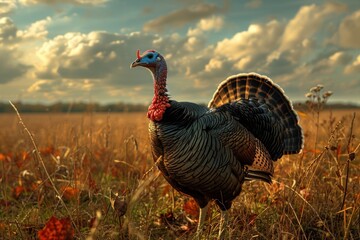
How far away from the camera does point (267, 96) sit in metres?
5.35

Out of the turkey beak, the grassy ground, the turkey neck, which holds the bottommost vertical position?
the grassy ground

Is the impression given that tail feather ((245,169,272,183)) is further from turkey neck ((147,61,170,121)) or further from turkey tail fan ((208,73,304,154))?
turkey neck ((147,61,170,121))

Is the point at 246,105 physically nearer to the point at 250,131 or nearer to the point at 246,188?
the point at 250,131

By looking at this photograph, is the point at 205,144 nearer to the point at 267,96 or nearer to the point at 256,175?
the point at 256,175

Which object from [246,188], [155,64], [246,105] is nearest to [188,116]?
[155,64]

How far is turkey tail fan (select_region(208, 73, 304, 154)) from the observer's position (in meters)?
5.31

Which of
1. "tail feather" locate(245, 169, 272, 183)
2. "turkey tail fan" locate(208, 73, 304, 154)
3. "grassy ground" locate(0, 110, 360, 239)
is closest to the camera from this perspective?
"grassy ground" locate(0, 110, 360, 239)

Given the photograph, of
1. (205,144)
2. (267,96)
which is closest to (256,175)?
(205,144)

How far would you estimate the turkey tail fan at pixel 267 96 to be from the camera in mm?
5314

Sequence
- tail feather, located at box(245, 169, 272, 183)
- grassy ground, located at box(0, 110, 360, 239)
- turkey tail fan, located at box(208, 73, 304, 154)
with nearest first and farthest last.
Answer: grassy ground, located at box(0, 110, 360, 239)
tail feather, located at box(245, 169, 272, 183)
turkey tail fan, located at box(208, 73, 304, 154)

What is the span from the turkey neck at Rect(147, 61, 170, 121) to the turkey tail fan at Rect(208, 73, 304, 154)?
1517 millimetres

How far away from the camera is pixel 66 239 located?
252cm

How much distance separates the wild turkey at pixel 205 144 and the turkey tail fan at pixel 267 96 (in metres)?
0.48

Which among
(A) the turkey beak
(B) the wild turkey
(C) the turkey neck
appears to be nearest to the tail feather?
(B) the wild turkey
